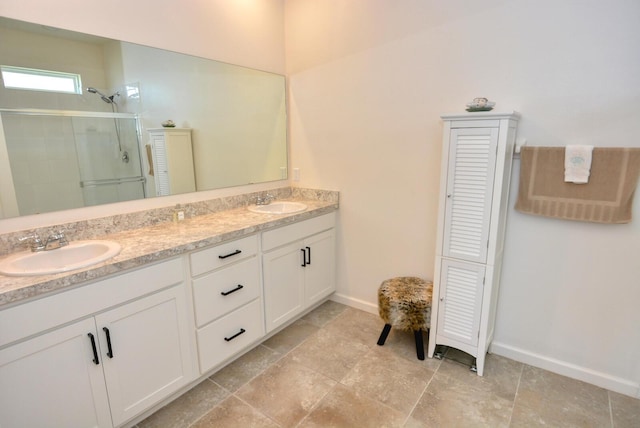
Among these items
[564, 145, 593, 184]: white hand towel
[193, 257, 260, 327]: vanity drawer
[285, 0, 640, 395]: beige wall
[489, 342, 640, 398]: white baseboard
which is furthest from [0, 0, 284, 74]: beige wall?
[489, 342, 640, 398]: white baseboard

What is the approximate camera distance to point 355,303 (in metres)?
2.89

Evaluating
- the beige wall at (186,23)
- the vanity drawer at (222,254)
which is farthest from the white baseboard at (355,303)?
the beige wall at (186,23)

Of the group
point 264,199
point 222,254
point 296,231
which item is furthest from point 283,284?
point 264,199

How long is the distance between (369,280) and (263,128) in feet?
5.08

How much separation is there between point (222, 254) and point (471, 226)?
4.68 feet

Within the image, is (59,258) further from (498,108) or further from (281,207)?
(498,108)

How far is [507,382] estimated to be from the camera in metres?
1.98

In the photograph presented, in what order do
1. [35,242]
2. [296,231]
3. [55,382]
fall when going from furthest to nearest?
[296,231] < [35,242] < [55,382]

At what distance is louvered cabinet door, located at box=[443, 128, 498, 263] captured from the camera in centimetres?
180

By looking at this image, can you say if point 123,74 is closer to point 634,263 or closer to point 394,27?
point 394,27

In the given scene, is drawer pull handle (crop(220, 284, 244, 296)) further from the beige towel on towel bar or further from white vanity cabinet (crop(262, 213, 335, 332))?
the beige towel on towel bar

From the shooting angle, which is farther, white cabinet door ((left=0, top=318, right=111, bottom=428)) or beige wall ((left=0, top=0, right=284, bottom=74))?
beige wall ((left=0, top=0, right=284, bottom=74))

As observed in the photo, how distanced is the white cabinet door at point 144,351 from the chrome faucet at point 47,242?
0.48 metres

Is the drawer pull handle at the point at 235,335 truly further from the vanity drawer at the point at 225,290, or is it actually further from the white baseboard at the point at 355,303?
the white baseboard at the point at 355,303
